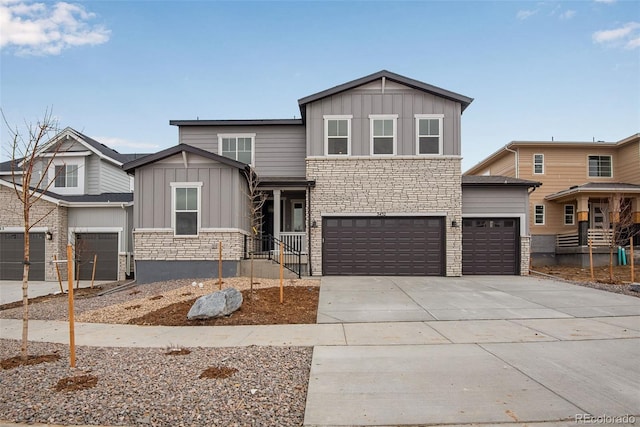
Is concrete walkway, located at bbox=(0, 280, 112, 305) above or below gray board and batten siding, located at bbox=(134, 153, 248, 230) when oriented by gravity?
below

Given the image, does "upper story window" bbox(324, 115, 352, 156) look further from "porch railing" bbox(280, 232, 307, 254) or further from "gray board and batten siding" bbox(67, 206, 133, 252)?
"gray board and batten siding" bbox(67, 206, 133, 252)

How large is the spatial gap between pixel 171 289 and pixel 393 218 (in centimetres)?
814

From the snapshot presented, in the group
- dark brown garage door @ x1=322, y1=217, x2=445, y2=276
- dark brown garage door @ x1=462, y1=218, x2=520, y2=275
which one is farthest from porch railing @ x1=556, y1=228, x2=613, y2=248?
dark brown garage door @ x1=322, y1=217, x2=445, y2=276

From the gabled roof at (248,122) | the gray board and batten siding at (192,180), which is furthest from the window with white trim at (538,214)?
the gray board and batten siding at (192,180)

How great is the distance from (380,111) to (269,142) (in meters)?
4.90

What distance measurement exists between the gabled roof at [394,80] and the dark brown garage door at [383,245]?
4.52 metres

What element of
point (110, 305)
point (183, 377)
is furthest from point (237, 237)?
point (183, 377)

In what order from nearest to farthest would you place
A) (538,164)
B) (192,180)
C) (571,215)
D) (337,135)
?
1. (192,180)
2. (337,135)
3. (571,215)
4. (538,164)

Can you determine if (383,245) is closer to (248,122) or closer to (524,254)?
(524,254)

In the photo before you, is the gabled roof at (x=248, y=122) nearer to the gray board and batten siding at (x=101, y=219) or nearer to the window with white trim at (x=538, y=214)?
the gray board and batten siding at (x=101, y=219)

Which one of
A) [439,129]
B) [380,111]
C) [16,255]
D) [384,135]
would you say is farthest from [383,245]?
[16,255]

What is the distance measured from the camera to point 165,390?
450 centimetres

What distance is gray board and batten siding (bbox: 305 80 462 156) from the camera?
Result: 50.1ft

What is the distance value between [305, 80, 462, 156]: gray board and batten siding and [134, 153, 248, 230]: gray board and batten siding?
342 centimetres
